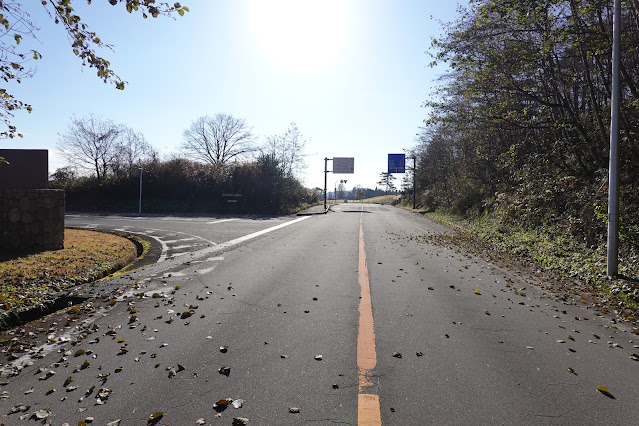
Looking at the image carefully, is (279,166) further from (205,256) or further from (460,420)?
(460,420)

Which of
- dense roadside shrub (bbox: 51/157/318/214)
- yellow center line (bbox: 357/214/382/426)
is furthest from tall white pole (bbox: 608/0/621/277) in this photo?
dense roadside shrub (bbox: 51/157/318/214)

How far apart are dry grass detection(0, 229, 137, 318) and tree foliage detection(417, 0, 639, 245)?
35.8 feet

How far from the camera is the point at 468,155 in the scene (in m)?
28.3

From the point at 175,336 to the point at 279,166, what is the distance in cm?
3681

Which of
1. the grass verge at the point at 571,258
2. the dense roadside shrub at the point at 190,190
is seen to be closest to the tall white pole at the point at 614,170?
the grass verge at the point at 571,258

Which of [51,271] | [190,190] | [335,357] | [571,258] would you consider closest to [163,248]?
[51,271]

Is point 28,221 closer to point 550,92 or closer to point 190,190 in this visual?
point 550,92

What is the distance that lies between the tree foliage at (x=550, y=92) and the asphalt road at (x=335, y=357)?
24.2 feet

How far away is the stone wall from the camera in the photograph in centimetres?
866

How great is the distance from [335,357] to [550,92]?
14675 millimetres

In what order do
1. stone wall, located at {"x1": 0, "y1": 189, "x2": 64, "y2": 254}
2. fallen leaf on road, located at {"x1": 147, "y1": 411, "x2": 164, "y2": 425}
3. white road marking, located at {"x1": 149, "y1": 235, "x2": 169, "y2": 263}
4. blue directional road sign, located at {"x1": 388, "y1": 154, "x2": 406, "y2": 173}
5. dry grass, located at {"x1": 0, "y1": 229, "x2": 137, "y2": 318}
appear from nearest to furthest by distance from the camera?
fallen leaf on road, located at {"x1": 147, "y1": 411, "x2": 164, "y2": 425} < dry grass, located at {"x1": 0, "y1": 229, "x2": 137, "y2": 318} < stone wall, located at {"x1": 0, "y1": 189, "x2": 64, "y2": 254} < white road marking, located at {"x1": 149, "y1": 235, "x2": 169, "y2": 263} < blue directional road sign, located at {"x1": 388, "y1": 154, "x2": 406, "y2": 173}

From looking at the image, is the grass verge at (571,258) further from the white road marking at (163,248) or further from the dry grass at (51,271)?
the white road marking at (163,248)

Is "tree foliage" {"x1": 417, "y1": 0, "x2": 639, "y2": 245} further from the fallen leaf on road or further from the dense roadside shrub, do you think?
the dense roadside shrub

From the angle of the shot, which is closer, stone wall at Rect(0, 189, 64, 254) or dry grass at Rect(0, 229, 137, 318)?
dry grass at Rect(0, 229, 137, 318)
